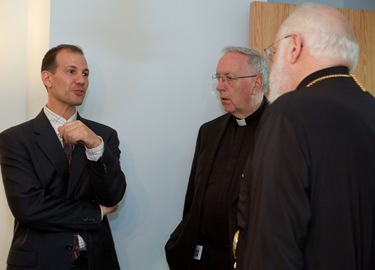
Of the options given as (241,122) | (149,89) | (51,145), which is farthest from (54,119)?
(241,122)

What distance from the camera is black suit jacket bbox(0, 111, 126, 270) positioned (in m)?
2.27

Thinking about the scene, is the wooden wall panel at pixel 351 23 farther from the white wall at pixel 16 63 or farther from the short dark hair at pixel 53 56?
the white wall at pixel 16 63

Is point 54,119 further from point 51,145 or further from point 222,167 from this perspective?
point 222,167

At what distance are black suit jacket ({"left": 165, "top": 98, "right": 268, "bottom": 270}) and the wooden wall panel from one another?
1.61 ft

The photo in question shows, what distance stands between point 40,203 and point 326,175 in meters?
1.38

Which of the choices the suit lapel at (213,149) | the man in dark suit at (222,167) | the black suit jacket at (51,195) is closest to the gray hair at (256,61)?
the man in dark suit at (222,167)

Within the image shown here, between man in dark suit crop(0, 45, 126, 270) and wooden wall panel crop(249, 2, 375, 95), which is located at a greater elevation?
wooden wall panel crop(249, 2, 375, 95)

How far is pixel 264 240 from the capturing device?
1405 mm

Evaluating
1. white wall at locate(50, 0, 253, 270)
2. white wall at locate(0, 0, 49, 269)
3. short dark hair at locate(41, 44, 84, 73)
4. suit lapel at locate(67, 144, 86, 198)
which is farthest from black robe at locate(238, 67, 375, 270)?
white wall at locate(0, 0, 49, 269)

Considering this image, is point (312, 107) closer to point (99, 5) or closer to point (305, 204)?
point (305, 204)

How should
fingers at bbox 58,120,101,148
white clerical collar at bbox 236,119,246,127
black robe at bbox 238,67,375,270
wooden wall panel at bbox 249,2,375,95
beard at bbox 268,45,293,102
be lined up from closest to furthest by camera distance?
black robe at bbox 238,67,375,270
beard at bbox 268,45,293,102
fingers at bbox 58,120,101,148
white clerical collar at bbox 236,119,246,127
wooden wall panel at bbox 249,2,375,95

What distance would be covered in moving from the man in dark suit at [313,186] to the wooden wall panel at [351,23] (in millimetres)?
1656

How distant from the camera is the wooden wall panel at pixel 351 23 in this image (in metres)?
3.11

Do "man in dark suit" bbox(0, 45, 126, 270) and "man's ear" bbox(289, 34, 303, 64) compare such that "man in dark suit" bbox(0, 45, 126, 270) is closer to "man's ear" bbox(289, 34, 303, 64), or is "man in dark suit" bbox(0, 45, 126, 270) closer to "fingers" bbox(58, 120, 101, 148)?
"fingers" bbox(58, 120, 101, 148)
